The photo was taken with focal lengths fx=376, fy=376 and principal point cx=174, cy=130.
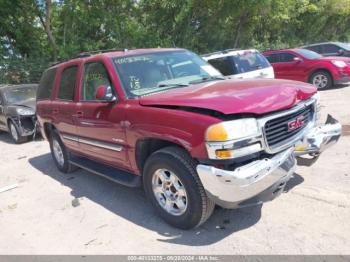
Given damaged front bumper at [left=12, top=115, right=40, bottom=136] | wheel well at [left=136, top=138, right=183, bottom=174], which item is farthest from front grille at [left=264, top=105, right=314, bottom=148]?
damaged front bumper at [left=12, top=115, right=40, bottom=136]

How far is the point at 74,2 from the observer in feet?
52.6

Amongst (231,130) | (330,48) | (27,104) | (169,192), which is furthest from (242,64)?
(330,48)

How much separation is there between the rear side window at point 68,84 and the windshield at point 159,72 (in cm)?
113

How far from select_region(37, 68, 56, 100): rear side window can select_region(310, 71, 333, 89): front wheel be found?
8.95 m

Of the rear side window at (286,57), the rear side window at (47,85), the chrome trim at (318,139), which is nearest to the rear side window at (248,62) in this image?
the rear side window at (286,57)

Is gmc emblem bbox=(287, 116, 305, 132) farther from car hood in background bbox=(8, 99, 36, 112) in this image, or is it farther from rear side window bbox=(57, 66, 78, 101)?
car hood in background bbox=(8, 99, 36, 112)

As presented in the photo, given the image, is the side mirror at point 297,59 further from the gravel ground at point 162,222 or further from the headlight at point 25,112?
the headlight at point 25,112

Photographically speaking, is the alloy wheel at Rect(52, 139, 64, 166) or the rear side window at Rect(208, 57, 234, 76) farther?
the rear side window at Rect(208, 57, 234, 76)

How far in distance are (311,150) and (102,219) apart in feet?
8.35

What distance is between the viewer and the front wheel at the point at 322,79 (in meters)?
12.3

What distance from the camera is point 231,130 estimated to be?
3.31 metres

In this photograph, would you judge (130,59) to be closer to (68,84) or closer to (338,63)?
(68,84)

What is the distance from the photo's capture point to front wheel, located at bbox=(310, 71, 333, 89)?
1232 cm

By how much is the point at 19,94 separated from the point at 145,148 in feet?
24.7
